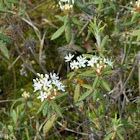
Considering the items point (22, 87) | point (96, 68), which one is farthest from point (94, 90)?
point (22, 87)

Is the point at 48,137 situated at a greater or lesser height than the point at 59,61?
lesser

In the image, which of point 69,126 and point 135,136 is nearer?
point 135,136

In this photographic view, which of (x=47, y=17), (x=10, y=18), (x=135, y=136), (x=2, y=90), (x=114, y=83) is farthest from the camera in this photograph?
(x=47, y=17)

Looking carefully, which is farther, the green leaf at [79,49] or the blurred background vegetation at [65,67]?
the green leaf at [79,49]

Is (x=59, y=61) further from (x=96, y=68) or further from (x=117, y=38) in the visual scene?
(x=96, y=68)

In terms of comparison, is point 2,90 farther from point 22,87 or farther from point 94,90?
point 94,90

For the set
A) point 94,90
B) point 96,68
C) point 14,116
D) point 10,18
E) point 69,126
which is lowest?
point 69,126

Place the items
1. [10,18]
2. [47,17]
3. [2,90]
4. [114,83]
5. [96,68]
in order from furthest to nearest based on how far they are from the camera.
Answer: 1. [47,17]
2. [2,90]
3. [114,83]
4. [10,18]
5. [96,68]

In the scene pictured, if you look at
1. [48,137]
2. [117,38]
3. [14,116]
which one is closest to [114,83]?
[117,38]

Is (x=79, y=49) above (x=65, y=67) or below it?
above

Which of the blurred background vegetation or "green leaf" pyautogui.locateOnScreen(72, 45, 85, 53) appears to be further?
"green leaf" pyautogui.locateOnScreen(72, 45, 85, 53)
